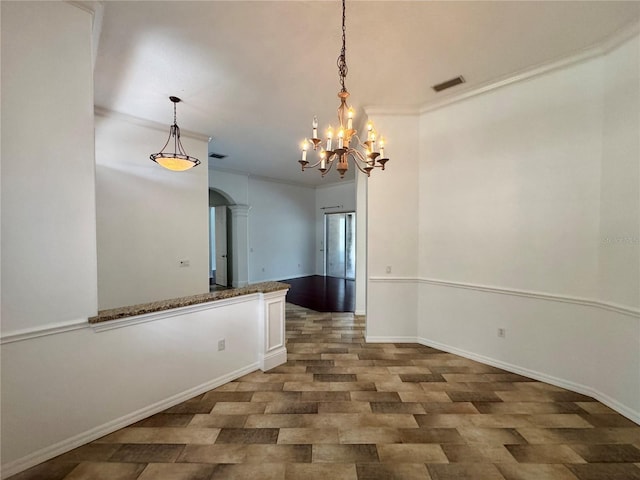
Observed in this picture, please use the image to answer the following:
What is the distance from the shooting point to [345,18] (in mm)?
2139

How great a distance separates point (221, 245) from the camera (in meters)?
8.17

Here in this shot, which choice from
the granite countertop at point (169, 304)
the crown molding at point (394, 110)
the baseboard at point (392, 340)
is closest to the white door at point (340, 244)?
the baseboard at point (392, 340)


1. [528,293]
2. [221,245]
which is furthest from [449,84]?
[221,245]

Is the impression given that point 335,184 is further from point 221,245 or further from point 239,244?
point 221,245

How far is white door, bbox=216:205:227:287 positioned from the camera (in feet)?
26.5

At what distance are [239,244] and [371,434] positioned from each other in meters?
6.34

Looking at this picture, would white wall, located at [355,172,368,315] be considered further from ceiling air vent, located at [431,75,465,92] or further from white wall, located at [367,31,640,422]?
ceiling air vent, located at [431,75,465,92]

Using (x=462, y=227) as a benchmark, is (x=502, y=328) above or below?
below

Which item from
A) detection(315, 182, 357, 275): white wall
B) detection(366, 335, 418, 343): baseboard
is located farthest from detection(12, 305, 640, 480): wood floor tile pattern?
detection(315, 182, 357, 275): white wall

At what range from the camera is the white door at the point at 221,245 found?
8.07 metres

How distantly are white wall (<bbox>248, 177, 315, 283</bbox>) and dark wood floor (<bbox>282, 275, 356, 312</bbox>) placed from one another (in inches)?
26.3

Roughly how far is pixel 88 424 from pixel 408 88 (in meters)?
4.32

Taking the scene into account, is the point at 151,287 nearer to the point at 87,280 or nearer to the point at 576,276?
the point at 87,280

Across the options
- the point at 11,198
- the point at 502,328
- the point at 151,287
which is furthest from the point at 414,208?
the point at 151,287
